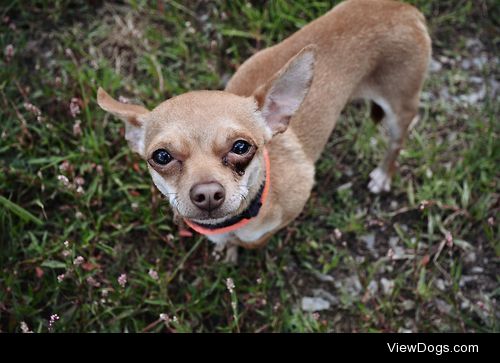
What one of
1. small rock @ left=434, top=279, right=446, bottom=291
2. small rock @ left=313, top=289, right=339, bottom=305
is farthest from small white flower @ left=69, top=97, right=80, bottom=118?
small rock @ left=434, top=279, right=446, bottom=291

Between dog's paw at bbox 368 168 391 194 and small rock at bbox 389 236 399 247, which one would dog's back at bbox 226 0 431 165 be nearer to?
dog's paw at bbox 368 168 391 194

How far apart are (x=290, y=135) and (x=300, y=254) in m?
1.22

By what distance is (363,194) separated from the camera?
16.0 ft

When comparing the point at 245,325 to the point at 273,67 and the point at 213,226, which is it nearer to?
the point at 213,226

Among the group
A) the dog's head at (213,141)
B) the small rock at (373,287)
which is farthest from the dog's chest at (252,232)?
the small rock at (373,287)

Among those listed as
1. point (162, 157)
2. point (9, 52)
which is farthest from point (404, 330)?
point (9, 52)

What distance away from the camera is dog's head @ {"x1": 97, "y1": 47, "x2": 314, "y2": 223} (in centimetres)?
296

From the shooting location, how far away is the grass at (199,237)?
427 centimetres

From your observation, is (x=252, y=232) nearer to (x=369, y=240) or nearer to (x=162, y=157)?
(x=162, y=157)

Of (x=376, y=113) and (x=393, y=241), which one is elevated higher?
(x=376, y=113)

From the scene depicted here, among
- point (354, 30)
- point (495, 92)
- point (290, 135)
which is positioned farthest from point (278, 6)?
point (495, 92)

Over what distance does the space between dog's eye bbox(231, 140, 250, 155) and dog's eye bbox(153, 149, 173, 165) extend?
365 millimetres

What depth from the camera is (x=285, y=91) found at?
330 centimetres

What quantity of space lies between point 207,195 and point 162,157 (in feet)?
1.31
